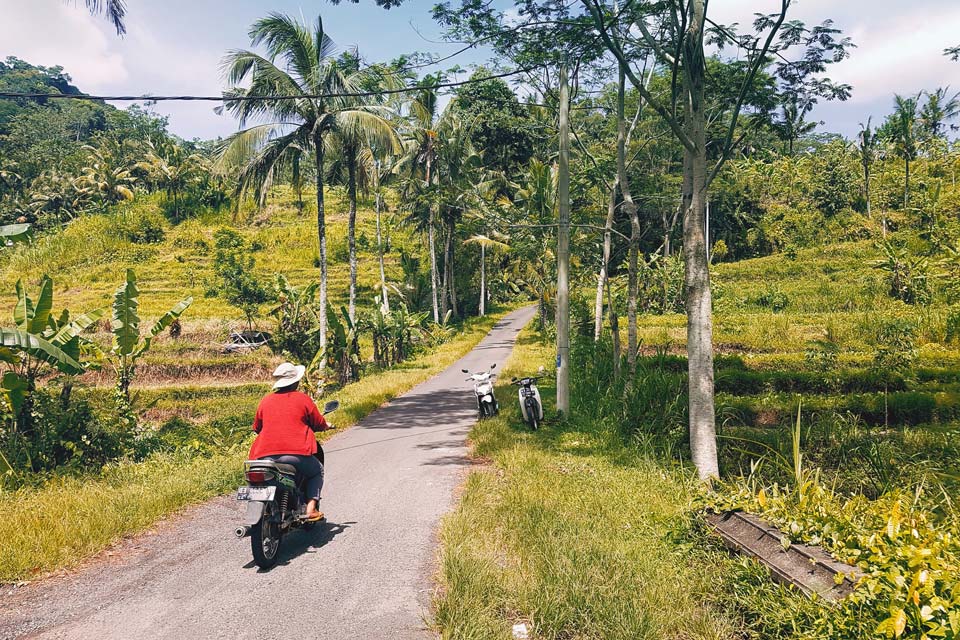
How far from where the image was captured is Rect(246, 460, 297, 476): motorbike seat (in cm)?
489

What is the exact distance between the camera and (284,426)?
5.26m

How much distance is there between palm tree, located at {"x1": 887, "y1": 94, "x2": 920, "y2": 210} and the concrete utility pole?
123ft

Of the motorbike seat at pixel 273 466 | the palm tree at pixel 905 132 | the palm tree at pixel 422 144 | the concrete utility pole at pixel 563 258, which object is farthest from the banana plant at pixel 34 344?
the palm tree at pixel 905 132

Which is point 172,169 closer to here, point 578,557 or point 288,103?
point 288,103

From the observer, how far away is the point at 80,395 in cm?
1920

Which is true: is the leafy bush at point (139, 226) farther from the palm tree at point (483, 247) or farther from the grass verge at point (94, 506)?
the grass verge at point (94, 506)

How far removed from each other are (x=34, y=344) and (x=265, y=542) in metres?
4.76

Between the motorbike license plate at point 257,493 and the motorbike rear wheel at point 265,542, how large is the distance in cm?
16

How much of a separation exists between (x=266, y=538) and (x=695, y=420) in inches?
172

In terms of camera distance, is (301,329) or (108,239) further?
(108,239)

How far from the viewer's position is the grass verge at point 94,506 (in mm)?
4777

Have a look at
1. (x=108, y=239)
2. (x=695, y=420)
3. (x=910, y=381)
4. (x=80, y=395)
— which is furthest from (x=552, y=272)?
(x=108, y=239)

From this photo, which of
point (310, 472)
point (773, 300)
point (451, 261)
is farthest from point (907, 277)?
point (310, 472)

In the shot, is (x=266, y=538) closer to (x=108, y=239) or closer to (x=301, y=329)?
(x=301, y=329)
